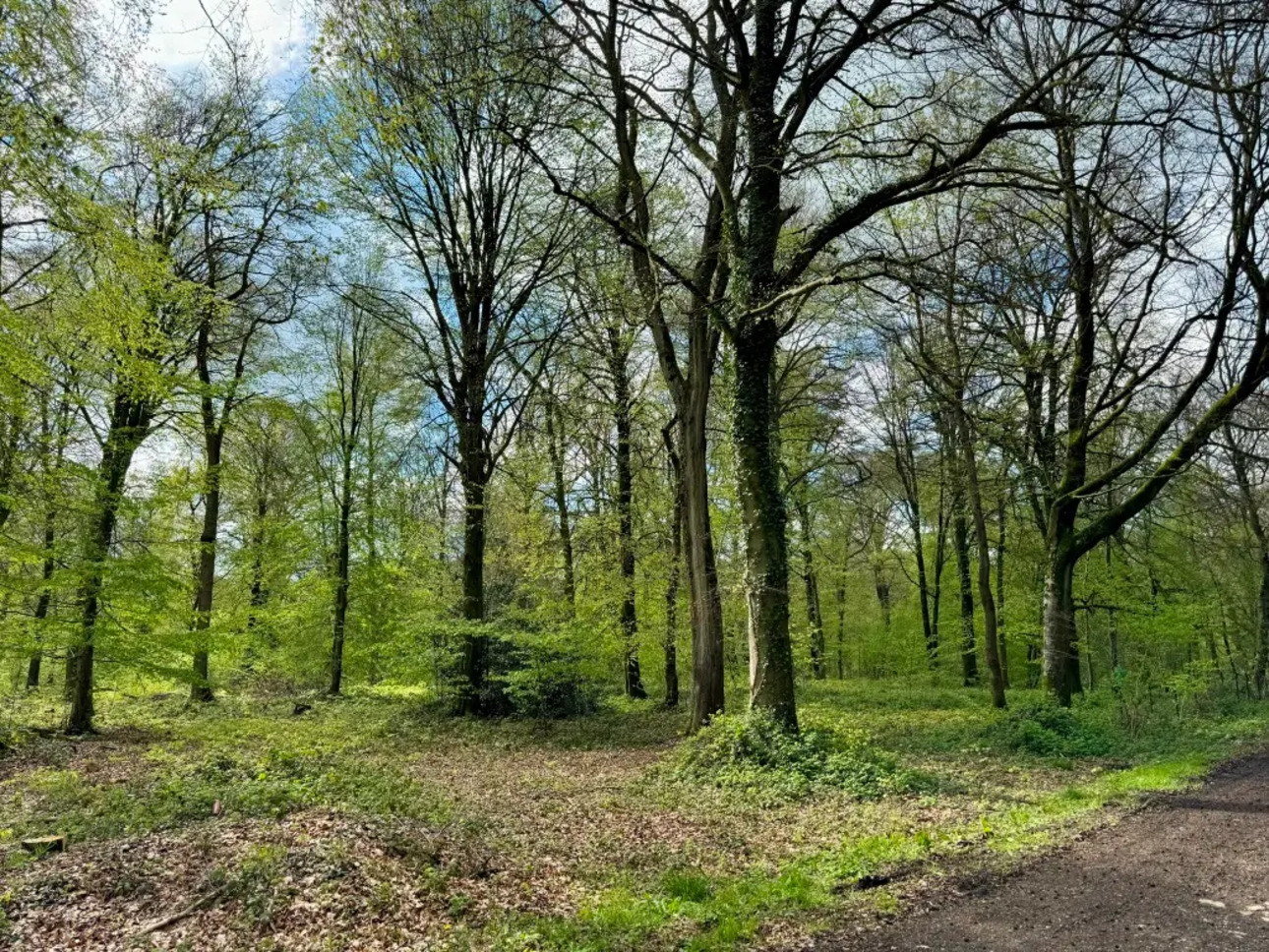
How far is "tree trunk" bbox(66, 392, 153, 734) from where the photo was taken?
36.0 ft

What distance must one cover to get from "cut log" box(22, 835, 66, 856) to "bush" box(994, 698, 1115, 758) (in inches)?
448

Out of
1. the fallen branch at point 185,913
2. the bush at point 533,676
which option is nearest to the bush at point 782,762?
the fallen branch at point 185,913

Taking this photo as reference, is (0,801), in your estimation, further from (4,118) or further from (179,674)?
(4,118)

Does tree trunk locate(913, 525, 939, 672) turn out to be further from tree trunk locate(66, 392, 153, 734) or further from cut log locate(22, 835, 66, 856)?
cut log locate(22, 835, 66, 856)

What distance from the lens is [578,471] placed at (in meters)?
20.2

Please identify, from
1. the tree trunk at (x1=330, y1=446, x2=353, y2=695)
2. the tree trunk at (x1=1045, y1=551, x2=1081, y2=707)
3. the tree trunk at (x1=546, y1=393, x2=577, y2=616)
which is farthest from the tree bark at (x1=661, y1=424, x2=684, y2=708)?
the tree trunk at (x1=330, y1=446, x2=353, y2=695)

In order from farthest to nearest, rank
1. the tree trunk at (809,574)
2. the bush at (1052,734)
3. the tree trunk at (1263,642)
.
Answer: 1. the tree trunk at (809,574)
2. the tree trunk at (1263,642)
3. the bush at (1052,734)

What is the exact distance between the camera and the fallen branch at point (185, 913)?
13.5 ft

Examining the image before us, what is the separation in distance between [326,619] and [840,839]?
56.0 ft

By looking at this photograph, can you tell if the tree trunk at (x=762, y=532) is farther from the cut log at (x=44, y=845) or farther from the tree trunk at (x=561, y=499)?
the tree trunk at (x=561, y=499)

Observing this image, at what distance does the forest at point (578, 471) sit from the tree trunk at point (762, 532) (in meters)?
0.10

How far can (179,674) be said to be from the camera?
38.5 feet

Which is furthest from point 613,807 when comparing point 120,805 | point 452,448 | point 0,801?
point 452,448

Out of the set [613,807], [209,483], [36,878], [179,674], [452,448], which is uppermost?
[452,448]
